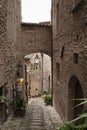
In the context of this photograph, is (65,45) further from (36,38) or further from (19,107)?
(36,38)

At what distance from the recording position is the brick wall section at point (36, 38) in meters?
12.7

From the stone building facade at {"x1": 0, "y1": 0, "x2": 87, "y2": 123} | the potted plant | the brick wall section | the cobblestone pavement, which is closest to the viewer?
the stone building facade at {"x1": 0, "y1": 0, "x2": 87, "y2": 123}

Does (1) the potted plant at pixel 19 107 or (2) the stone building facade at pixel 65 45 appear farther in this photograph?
(1) the potted plant at pixel 19 107

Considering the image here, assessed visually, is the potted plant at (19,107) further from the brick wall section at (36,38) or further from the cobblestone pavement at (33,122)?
the brick wall section at (36,38)

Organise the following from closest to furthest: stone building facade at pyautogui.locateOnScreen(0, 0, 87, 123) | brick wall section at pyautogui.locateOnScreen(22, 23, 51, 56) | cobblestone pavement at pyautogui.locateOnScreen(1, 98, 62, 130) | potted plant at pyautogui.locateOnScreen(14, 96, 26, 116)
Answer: stone building facade at pyautogui.locateOnScreen(0, 0, 87, 123)
cobblestone pavement at pyautogui.locateOnScreen(1, 98, 62, 130)
potted plant at pyautogui.locateOnScreen(14, 96, 26, 116)
brick wall section at pyautogui.locateOnScreen(22, 23, 51, 56)

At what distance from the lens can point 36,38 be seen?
12.8 meters

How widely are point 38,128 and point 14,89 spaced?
290 cm

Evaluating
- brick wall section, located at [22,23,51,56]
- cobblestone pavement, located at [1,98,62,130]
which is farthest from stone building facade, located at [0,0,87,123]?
cobblestone pavement, located at [1,98,62,130]

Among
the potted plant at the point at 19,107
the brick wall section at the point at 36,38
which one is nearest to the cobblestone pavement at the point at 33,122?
the potted plant at the point at 19,107

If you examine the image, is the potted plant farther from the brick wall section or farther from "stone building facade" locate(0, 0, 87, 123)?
the brick wall section

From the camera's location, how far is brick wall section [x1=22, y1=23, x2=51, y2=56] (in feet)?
41.7

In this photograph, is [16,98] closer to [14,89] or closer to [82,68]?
[14,89]

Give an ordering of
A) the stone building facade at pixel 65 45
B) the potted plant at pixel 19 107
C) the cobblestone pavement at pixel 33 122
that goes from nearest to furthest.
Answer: the stone building facade at pixel 65 45 → the cobblestone pavement at pixel 33 122 → the potted plant at pixel 19 107

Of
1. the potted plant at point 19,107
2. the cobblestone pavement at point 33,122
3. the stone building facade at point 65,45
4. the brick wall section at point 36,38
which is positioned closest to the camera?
the stone building facade at point 65,45
